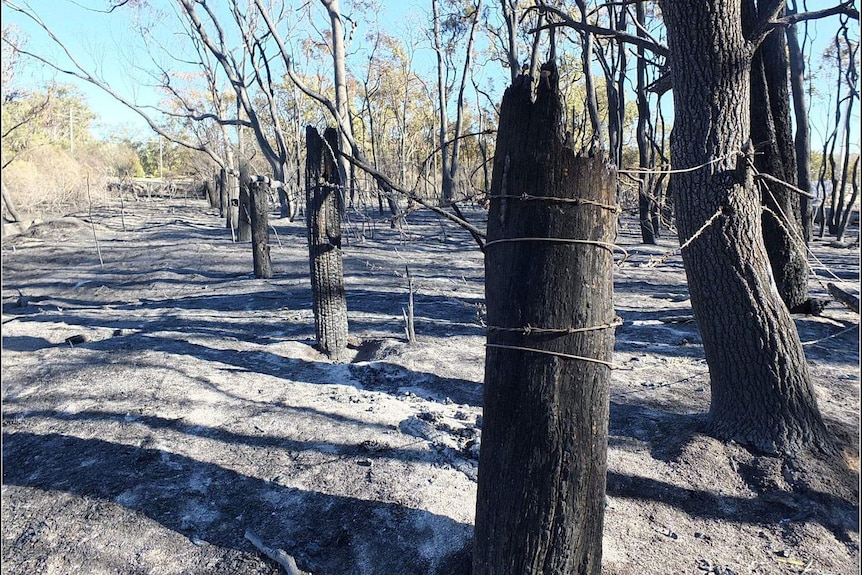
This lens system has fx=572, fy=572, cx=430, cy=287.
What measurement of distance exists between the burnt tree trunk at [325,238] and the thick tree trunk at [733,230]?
113 inches

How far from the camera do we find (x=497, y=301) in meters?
1.93

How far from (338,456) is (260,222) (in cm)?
633

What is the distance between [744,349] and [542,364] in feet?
6.45

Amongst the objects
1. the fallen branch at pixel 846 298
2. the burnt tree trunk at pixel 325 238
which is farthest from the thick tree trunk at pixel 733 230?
the burnt tree trunk at pixel 325 238

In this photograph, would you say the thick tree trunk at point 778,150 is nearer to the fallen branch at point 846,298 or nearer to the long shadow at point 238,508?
the fallen branch at point 846,298

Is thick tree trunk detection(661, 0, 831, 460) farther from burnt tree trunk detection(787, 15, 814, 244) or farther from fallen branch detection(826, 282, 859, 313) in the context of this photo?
burnt tree trunk detection(787, 15, 814, 244)

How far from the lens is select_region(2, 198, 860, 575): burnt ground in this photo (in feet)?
8.81

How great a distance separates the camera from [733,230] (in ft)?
10.4

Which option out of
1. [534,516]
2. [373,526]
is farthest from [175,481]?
[534,516]

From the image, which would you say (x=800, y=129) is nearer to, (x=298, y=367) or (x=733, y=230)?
(x=733, y=230)

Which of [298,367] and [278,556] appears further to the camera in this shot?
[298,367]

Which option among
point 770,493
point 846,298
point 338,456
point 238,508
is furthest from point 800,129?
point 238,508

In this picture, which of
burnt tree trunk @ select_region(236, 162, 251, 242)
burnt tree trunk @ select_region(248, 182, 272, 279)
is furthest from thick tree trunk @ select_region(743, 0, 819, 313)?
burnt tree trunk @ select_region(236, 162, 251, 242)

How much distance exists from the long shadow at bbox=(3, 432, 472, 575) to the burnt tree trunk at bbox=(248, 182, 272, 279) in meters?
5.80
